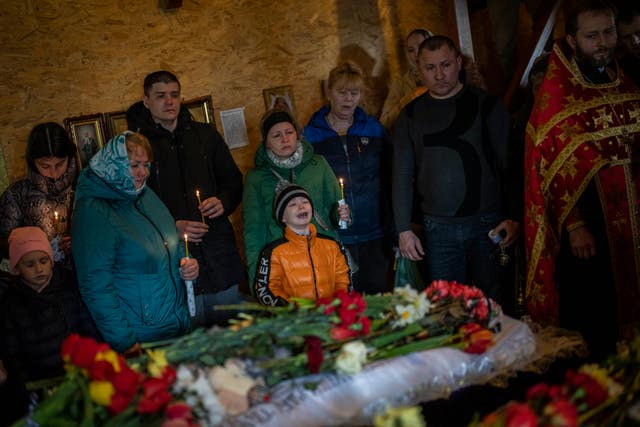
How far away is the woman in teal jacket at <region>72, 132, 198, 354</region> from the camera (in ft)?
9.62

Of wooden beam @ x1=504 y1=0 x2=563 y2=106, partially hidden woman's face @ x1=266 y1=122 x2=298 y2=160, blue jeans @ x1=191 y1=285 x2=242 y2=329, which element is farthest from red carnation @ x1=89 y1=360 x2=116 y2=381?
wooden beam @ x1=504 y1=0 x2=563 y2=106

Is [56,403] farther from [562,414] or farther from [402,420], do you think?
[562,414]

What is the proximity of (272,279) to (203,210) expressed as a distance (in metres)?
0.67

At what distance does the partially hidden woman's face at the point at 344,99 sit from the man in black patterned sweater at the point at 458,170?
505mm

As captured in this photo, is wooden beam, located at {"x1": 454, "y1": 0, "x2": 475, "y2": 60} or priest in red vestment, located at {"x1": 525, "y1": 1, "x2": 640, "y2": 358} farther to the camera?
wooden beam, located at {"x1": 454, "y1": 0, "x2": 475, "y2": 60}

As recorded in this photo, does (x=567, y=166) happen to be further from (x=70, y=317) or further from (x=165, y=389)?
(x=70, y=317)

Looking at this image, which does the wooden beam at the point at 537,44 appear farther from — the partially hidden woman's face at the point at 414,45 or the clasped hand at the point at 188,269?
the clasped hand at the point at 188,269

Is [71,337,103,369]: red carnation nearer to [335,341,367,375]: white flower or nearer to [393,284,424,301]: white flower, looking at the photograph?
[335,341,367,375]: white flower

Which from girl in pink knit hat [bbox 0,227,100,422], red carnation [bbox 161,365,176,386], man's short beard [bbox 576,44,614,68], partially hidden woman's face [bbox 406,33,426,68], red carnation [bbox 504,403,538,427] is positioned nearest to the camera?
red carnation [bbox 504,403,538,427]

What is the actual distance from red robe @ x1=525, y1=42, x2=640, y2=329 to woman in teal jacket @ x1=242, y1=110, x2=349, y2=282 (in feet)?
4.00

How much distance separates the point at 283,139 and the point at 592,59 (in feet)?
5.94

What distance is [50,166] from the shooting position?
3.92 metres

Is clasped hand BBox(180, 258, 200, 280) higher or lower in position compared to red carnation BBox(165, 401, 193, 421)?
higher

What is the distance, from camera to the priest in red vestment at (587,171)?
346 cm
